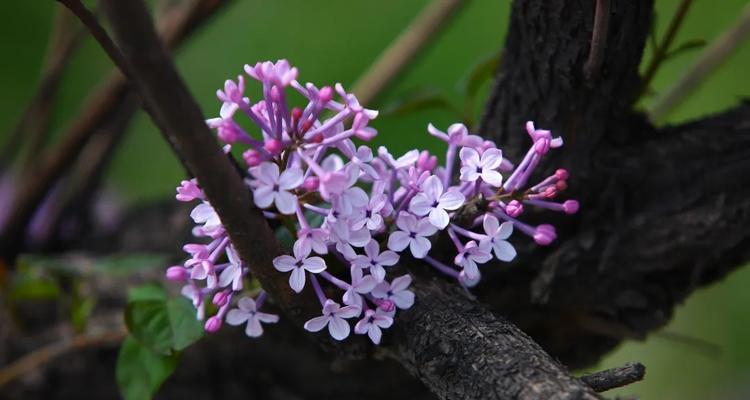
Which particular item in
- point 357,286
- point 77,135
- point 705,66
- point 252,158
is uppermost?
point 77,135

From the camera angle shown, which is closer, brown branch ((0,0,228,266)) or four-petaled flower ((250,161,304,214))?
four-petaled flower ((250,161,304,214))

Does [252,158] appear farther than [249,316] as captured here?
No

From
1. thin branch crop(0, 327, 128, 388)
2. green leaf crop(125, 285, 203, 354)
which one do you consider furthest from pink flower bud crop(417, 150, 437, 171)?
thin branch crop(0, 327, 128, 388)

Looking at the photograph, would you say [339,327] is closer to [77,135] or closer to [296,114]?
[296,114]

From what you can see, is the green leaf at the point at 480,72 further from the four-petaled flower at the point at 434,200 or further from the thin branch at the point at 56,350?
the thin branch at the point at 56,350

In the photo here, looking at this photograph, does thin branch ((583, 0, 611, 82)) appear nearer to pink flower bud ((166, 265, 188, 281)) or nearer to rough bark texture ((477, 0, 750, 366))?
rough bark texture ((477, 0, 750, 366))

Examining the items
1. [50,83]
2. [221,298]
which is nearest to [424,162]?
[221,298]

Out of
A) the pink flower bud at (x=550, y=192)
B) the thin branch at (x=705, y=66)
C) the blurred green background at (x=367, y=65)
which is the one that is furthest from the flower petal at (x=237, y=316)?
the blurred green background at (x=367, y=65)

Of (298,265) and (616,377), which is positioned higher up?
(298,265)
